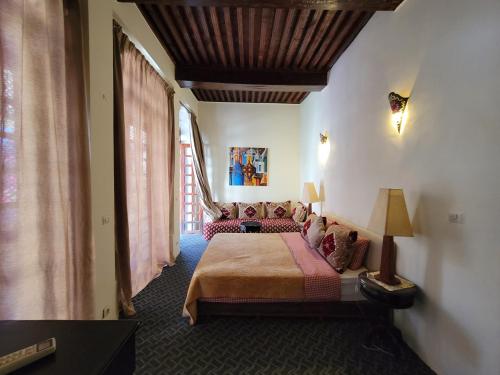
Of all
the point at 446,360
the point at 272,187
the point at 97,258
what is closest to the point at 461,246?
the point at 446,360

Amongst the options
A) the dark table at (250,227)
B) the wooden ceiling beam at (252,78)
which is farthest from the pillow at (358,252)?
the wooden ceiling beam at (252,78)

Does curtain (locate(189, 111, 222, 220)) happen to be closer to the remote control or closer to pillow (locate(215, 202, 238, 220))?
pillow (locate(215, 202, 238, 220))

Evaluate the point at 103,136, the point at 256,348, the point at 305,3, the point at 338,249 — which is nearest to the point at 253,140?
the point at 305,3

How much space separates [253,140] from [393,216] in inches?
172

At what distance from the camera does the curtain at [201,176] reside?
5.20 m

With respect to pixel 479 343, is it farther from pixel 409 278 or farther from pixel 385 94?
pixel 385 94

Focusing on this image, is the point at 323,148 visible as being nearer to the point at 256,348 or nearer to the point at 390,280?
the point at 390,280

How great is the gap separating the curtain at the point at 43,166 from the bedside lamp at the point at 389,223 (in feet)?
7.28

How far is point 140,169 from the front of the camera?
2.80 meters

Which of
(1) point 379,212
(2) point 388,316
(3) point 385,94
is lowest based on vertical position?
(2) point 388,316

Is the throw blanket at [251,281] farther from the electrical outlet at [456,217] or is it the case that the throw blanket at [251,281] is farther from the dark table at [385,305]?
the electrical outlet at [456,217]

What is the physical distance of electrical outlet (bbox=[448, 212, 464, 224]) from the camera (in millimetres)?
1520

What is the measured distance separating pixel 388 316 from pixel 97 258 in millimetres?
2656

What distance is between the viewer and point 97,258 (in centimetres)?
194
